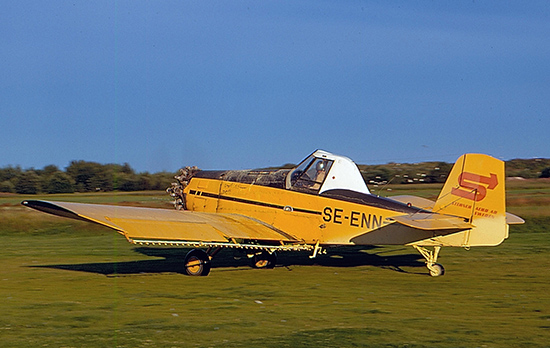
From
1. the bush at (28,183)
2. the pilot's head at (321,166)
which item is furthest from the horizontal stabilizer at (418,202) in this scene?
the bush at (28,183)

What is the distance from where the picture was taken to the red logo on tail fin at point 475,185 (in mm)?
10648

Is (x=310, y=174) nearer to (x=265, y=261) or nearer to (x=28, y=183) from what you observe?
(x=265, y=261)

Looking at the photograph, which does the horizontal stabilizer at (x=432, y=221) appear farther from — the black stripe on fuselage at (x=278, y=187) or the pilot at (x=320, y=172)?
the pilot at (x=320, y=172)

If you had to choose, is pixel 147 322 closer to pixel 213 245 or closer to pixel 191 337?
pixel 191 337

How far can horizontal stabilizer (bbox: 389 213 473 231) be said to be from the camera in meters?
10.3

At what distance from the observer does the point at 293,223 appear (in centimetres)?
1213

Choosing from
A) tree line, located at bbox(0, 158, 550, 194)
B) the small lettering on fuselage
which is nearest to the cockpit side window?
the small lettering on fuselage

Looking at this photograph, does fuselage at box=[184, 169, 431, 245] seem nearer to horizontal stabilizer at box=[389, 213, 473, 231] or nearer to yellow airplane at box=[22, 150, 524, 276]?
yellow airplane at box=[22, 150, 524, 276]

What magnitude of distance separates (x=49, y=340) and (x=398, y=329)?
3.83 metres

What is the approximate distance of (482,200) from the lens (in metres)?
10.7

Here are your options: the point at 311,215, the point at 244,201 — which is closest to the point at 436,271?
the point at 311,215

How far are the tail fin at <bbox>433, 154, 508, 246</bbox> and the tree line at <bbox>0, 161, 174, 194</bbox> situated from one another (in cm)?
2120

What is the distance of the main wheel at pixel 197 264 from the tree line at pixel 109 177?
18921 millimetres

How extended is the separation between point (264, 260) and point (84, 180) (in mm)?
23898
